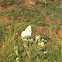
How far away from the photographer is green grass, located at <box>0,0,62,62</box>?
2.36 metres

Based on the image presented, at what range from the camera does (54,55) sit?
7.79 feet

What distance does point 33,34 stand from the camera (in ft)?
10.3

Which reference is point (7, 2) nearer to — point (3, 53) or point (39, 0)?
point (39, 0)

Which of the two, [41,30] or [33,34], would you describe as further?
[41,30]

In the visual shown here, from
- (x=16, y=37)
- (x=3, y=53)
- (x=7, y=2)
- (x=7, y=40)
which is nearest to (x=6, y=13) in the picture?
(x=7, y=2)

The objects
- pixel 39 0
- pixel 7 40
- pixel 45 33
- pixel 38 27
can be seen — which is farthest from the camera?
pixel 39 0

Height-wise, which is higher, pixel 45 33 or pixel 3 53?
pixel 3 53

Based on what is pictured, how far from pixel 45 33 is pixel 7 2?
A: 211 cm

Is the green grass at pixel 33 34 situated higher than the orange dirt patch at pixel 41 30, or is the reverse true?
the green grass at pixel 33 34

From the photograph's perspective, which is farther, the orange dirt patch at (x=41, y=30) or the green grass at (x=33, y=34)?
the orange dirt patch at (x=41, y=30)

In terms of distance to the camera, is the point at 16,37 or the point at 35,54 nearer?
the point at 35,54

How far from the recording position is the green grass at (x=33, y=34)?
92.7 inches

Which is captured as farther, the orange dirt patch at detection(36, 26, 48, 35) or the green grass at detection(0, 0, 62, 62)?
the orange dirt patch at detection(36, 26, 48, 35)

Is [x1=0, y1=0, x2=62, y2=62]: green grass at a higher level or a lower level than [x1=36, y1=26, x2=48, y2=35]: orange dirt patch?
higher
